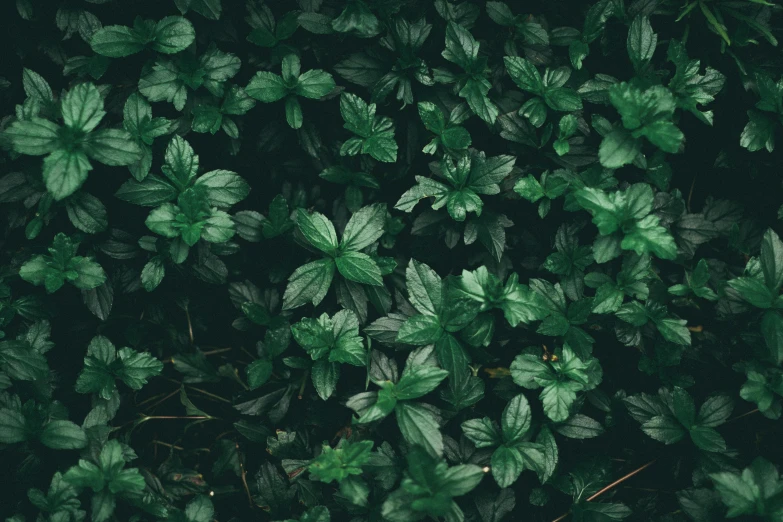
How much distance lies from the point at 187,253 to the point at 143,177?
0.29m

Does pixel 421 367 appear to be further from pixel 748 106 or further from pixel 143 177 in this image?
pixel 748 106

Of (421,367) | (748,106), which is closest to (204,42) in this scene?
(421,367)

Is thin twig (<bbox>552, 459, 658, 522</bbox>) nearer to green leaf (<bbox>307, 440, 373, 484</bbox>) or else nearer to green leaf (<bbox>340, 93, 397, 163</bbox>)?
green leaf (<bbox>307, 440, 373, 484</bbox>)

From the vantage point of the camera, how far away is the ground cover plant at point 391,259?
1983mm

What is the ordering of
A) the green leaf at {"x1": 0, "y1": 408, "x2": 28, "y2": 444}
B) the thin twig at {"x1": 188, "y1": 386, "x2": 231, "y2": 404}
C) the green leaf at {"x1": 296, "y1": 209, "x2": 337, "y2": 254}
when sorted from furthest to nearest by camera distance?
the thin twig at {"x1": 188, "y1": 386, "x2": 231, "y2": 404}
the green leaf at {"x1": 296, "y1": 209, "x2": 337, "y2": 254}
the green leaf at {"x1": 0, "y1": 408, "x2": 28, "y2": 444}

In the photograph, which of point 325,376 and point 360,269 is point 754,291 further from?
point 325,376

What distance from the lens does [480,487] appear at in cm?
210

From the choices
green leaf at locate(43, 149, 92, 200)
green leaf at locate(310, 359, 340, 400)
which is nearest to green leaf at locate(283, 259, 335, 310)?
green leaf at locate(310, 359, 340, 400)

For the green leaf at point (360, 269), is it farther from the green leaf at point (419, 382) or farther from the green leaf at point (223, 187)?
the green leaf at point (223, 187)

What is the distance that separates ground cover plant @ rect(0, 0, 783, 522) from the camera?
6.51ft

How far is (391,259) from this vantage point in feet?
7.13

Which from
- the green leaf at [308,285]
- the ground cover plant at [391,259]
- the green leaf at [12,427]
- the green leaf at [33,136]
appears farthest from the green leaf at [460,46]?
the green leaf at [12,427]

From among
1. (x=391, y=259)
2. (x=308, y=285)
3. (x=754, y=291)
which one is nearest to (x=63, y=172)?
(x=308, y=285)

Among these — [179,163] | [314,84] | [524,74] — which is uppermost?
[524,74]
